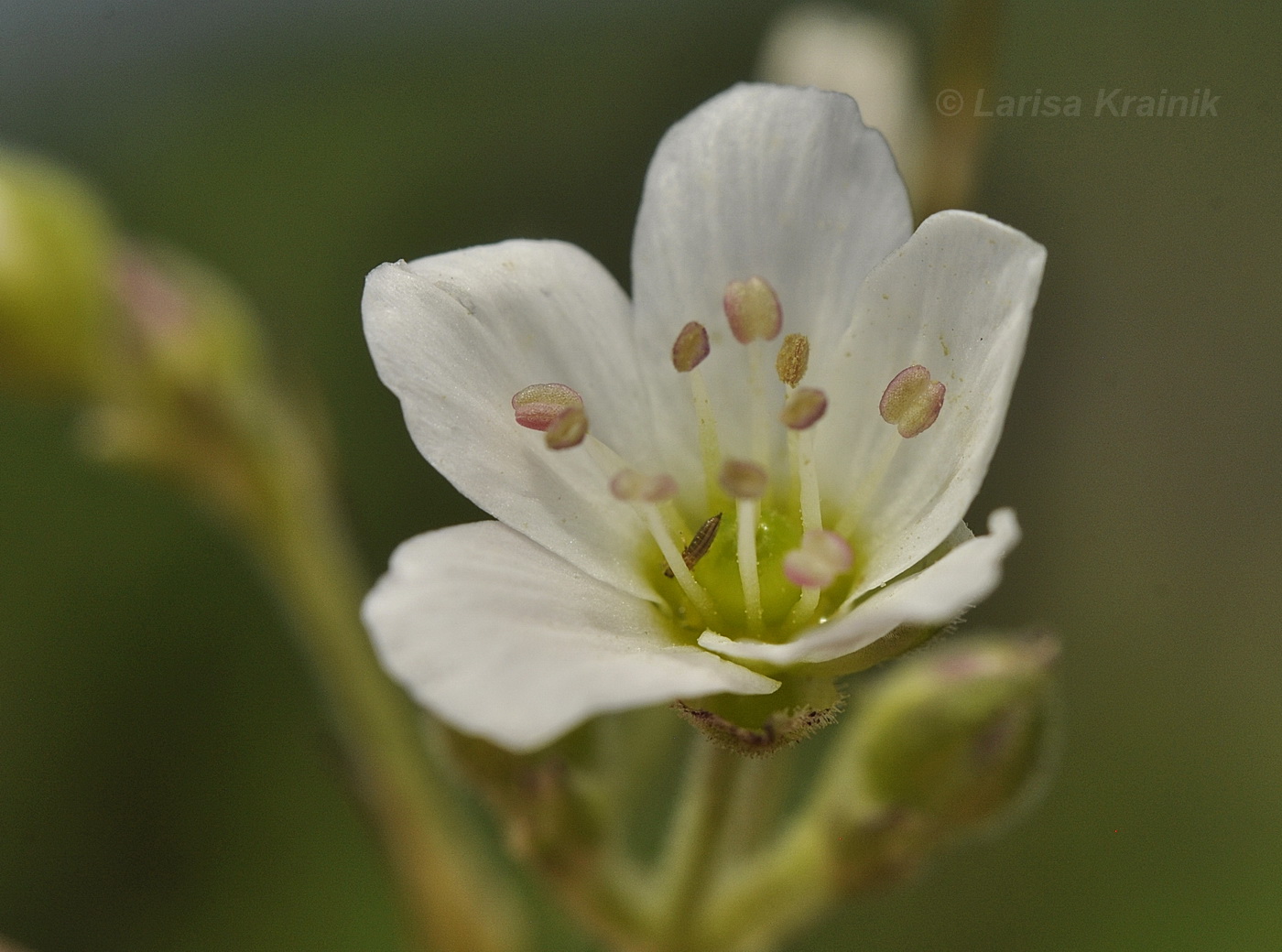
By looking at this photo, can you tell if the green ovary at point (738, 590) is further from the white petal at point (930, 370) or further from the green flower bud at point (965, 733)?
the green flower bud at point (965, 733)

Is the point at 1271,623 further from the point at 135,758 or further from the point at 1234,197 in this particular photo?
the point at 135,758

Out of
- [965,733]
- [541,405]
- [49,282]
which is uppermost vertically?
[541,405]

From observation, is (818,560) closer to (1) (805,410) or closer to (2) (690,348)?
(1) (805,410)

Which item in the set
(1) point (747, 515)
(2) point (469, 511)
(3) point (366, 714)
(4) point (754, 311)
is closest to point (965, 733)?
(1) point (747, 515)

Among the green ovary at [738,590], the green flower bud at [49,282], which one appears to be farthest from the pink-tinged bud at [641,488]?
the green flower bud at [49,282]

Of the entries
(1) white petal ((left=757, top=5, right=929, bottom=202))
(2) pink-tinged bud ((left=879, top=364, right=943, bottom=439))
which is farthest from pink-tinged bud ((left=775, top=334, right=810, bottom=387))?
(1) white petal ((left=757, top=5, right=929, bottom=202))

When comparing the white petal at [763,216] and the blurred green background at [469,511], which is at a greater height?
the white petal at [763,216]
